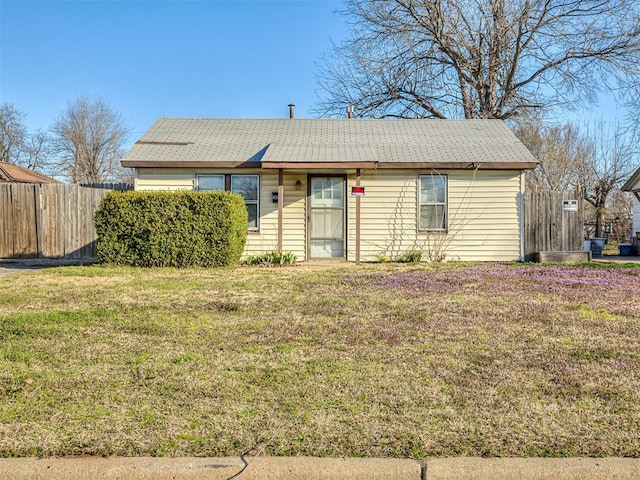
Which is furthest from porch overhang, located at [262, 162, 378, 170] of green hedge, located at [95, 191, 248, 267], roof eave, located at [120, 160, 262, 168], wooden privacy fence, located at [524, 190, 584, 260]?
wooden privacy fence, located at [524, 190, 584, 260]

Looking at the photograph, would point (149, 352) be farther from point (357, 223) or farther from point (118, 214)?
point (357, 223)

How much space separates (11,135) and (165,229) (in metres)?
32.9

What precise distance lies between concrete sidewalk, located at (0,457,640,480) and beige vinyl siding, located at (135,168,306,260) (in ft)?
33.9

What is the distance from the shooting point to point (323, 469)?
2.65 metres

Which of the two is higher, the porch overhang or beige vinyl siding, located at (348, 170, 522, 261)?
the porch overhang

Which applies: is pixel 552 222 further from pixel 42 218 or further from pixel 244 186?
pixel 42 218

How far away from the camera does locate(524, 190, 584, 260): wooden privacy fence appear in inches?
523

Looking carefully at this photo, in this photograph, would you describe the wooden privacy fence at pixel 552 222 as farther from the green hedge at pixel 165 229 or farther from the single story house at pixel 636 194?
the green hedge at pixel 165 229

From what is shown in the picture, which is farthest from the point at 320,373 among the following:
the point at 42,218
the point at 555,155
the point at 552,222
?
the point at 555,155

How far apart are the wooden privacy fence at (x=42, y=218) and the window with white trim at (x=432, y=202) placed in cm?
885

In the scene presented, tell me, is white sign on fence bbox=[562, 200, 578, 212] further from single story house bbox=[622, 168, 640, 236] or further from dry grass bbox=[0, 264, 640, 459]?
dry grass bbox=[0, 264, 640, 459]

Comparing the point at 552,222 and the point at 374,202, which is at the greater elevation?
the point at 374,202

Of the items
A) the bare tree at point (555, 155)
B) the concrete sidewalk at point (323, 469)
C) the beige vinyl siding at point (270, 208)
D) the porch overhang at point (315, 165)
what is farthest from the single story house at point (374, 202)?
the bare tree at point (555, 155)

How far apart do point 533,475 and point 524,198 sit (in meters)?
11.5
